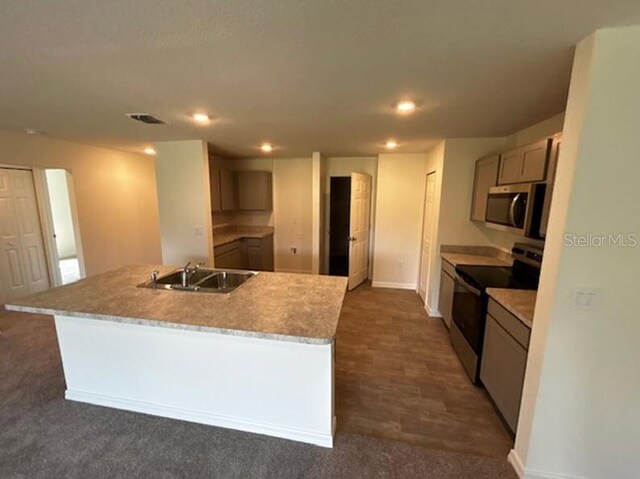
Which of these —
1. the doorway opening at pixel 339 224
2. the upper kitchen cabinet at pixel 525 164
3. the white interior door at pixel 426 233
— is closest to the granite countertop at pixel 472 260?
the white interior door at pixel 426 233

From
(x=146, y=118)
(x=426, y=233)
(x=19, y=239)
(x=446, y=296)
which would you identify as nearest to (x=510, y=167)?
(x=446, y=296)

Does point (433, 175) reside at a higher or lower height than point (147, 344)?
higher

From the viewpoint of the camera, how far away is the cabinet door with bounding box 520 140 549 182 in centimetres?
200

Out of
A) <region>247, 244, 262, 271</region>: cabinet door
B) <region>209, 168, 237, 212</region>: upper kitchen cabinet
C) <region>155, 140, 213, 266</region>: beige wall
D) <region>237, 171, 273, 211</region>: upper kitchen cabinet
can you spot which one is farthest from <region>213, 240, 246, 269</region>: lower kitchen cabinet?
<region>237, 171, 273, 211</region>: upper kitchen cabinet

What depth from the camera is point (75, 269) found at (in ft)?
18.3

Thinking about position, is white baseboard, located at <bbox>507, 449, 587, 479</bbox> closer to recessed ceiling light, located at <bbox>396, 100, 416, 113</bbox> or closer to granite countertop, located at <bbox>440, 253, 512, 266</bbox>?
granite countertop, located at <bbox>440, 253, 512, 266</bbox>

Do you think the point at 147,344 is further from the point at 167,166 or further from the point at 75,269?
the point at 75,269

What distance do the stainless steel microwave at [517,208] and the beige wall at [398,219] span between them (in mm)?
1803

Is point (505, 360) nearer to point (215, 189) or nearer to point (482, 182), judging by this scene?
point (482, 182)

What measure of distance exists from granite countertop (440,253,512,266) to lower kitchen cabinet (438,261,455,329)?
8 centimetres

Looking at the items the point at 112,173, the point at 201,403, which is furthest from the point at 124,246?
the point at 201,403

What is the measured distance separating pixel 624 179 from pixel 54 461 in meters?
3.40

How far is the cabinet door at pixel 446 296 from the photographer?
10.2ft

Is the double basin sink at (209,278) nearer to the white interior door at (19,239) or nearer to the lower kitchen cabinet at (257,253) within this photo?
the lower kitchen cabinet at (257,253)
